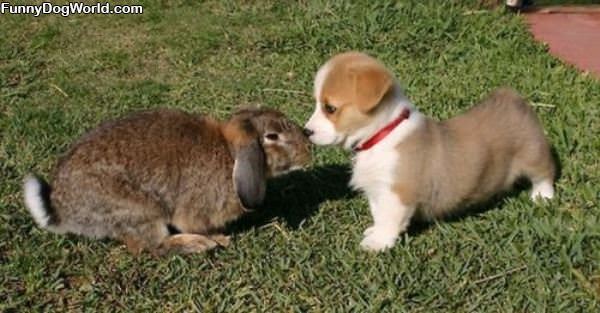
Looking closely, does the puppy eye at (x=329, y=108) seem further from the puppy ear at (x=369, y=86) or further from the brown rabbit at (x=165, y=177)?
the brown rabbit at (x=165, y=177)

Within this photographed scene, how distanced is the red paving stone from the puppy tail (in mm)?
4054

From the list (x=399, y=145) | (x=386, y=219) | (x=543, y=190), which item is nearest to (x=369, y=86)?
(x=399, y=145)

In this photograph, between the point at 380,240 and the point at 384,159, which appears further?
the point at 380,240

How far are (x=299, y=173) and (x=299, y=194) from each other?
211 mm

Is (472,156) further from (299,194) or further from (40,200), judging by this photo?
(40,200)

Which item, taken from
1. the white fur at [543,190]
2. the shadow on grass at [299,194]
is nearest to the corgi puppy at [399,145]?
the white fur at [543,190]

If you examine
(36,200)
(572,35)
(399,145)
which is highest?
(572,35)

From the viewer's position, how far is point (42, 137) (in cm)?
500

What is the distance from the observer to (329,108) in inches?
151

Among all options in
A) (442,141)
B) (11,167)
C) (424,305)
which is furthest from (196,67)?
(424,305)

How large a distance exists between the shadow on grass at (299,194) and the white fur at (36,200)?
943 millimetres

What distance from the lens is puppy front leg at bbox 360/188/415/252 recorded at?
391cm

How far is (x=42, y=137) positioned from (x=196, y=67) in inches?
59.3

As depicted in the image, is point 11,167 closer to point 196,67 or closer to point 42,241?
point 42,241
